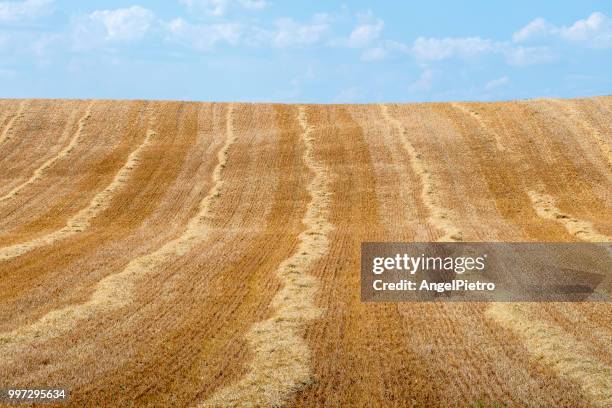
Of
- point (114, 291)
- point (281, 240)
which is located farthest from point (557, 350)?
point (281, 240)

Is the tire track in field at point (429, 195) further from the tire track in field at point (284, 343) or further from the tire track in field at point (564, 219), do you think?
the tire track in field at point (284, 343)

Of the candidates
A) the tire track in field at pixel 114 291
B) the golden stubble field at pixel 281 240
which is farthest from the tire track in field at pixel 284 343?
the tire track in field at pixel 114 291

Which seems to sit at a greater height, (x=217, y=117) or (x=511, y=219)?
(x=217, y=117)

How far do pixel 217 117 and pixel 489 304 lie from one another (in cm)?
3443

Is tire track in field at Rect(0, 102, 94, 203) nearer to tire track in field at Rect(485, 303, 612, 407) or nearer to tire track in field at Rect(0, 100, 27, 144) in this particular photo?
tire track in field at Rect(0, 100, 27, 144)

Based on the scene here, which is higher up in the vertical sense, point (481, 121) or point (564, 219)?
point (481, 121)

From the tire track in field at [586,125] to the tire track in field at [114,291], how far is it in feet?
69.0

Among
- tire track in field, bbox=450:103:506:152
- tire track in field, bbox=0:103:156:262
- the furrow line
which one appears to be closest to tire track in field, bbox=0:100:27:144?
tire track in field, bbox=0:103:156:262

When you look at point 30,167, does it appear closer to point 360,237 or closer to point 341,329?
point 360,237

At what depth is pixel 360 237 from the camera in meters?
23.2

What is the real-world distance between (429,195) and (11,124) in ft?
96.2

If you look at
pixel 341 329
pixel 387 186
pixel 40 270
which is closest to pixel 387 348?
pixel 341 329

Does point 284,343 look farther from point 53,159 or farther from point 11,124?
point 11,124

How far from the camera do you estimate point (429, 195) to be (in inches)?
1182
